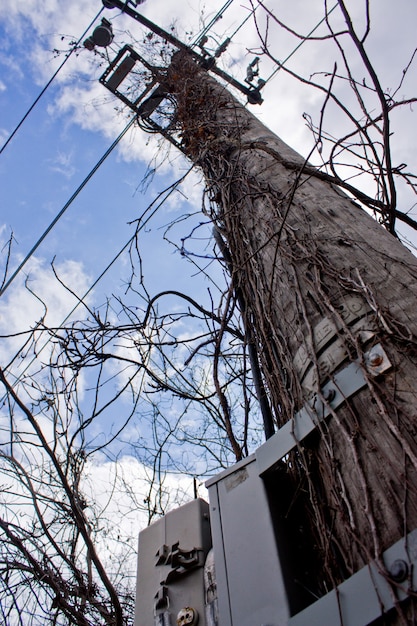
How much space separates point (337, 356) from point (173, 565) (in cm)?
79

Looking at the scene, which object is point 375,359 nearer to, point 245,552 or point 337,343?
point 337,343

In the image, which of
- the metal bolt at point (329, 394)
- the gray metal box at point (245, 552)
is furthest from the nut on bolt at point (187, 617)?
the metal bolt at point (329, 394)

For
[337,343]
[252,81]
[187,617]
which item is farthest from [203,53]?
[187,617]

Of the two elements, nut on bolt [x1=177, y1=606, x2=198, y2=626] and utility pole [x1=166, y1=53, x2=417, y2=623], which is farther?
nut on bolt [x1=177, y1=606, x2=198, y2=626]

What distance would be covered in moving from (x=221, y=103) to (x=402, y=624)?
3106 mm

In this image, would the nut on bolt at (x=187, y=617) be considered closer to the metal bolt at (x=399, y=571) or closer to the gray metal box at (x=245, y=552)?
the gray metal box at (x=245, y=552)

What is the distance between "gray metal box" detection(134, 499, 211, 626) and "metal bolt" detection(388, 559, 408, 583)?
692mm

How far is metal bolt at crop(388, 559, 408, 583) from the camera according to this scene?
793mm

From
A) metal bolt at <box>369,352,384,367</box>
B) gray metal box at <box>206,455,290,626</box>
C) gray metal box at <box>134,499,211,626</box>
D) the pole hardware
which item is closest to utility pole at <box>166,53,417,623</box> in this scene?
metal bolt at <box>369,352,384,367</box>

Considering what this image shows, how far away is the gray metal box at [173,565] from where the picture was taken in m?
1.37

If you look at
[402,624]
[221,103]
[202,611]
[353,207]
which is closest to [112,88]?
[221,103]

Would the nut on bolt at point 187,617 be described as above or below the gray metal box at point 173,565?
below

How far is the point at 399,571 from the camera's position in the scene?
802 millimetres

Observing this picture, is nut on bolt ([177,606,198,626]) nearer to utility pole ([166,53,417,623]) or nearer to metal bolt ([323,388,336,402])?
utility pole ([166,53,417,623])
